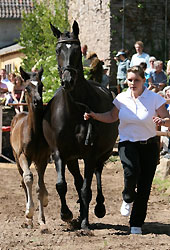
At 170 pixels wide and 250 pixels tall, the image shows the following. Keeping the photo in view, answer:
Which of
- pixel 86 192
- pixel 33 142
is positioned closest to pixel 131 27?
pixel 33 142

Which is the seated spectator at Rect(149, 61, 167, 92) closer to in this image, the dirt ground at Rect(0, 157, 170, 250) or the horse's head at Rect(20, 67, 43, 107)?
the dirt ground at Rect(0, 157, 170, 250)

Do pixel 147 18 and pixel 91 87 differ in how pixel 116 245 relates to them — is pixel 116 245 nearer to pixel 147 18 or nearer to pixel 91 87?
pixel 91 87

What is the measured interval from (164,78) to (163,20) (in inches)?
293

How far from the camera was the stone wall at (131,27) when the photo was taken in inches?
835

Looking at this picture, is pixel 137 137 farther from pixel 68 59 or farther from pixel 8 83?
pixel 8 83

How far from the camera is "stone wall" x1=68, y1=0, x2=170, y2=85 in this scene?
69.6 ft

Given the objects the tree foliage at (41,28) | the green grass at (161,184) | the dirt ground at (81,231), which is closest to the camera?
the dirt ground at (81,231)

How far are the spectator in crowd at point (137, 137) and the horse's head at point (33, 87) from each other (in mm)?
1313

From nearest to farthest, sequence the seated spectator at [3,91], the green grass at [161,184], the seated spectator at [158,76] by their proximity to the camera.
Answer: the green grass at [161,184] < the seated spectator at [158,76] < the seated spectator at [3,91]

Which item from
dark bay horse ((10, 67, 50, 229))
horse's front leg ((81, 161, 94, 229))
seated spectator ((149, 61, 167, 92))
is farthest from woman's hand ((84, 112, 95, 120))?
seated spectator ((149, 61, 167, 92))

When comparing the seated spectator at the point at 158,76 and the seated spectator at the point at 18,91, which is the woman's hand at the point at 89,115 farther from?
the seated spectator at the point at 18,91

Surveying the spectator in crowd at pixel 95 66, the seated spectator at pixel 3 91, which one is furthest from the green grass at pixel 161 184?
the seated spectator at pixel 3 91

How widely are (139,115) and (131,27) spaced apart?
14.7 meters

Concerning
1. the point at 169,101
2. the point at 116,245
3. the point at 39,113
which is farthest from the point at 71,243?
the point at 169,101
